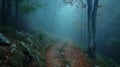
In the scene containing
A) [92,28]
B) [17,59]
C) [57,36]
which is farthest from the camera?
[57,36]

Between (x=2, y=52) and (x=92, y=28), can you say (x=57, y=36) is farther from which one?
(x=2, y=52)

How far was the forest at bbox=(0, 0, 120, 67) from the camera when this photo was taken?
9.35 metres

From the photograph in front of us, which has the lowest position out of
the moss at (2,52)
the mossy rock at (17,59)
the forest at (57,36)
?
the forest at (57,36)

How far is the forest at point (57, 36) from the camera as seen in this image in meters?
9.35

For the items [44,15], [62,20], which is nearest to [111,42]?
[44,15]

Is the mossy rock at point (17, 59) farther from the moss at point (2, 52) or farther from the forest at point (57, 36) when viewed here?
the moss at point (2, 52)

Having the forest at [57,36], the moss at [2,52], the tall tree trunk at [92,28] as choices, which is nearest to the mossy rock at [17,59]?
the forest at [57,36]

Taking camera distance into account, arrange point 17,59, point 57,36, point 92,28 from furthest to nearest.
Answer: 1. point 57,36
2. point 92,28
3. point 17,59

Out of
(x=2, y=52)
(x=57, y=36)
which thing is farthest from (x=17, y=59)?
(x=57, y=36)

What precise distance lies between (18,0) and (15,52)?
1757cm

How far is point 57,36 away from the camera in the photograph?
40.7 meters

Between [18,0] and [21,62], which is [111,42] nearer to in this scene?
[18,0]

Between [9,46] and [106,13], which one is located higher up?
[9,46]

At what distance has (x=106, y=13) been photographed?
42500mm
